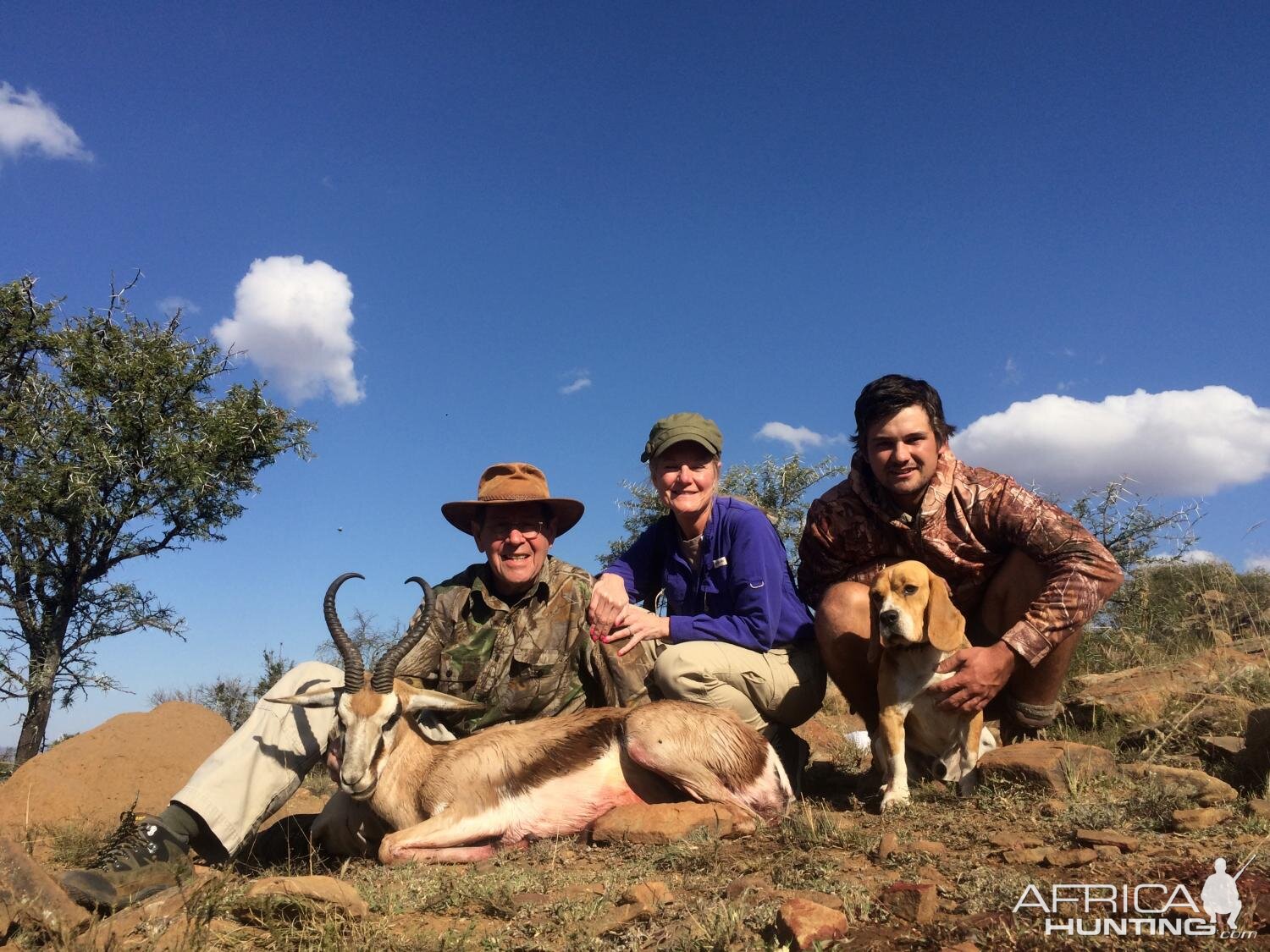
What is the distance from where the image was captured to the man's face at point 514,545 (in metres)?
5.59

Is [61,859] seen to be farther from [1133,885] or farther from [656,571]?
[1133,885]

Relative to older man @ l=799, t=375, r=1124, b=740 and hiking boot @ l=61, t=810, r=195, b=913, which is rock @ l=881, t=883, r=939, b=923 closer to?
older man @ l=799, t=375, r=1124, b=740

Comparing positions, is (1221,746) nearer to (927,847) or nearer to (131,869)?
(927,847)

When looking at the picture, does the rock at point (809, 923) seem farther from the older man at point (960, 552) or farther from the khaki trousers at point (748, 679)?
the khaki trousers at point (748, 679)

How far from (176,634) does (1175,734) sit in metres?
12.9

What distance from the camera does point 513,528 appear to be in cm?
562

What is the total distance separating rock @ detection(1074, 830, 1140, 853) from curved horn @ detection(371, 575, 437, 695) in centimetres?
337

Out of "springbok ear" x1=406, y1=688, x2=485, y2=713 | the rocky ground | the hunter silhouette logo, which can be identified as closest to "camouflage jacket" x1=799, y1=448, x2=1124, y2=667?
the rocky ground

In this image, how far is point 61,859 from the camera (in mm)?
5348

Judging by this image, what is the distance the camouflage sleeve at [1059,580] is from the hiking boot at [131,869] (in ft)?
14.1

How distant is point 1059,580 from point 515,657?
3203 mm

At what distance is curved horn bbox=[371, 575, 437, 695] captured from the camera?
4.78 metres

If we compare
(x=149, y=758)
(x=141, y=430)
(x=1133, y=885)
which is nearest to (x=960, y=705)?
(x=1133, y=885)

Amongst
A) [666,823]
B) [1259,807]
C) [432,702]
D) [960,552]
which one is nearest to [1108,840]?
[1259,807]
